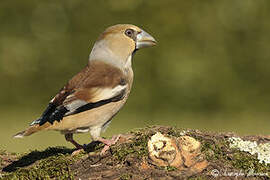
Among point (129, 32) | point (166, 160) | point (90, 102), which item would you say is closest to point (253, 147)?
point (166, 160)

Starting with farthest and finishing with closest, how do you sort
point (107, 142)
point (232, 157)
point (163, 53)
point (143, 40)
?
point (163, 53) < point (143, 40) < point (107, 142) < point (232, 157)

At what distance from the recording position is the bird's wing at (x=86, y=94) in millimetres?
6113

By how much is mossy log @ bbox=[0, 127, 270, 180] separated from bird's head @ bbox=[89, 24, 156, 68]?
3.66ft

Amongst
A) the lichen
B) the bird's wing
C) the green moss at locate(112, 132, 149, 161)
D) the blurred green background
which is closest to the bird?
the bird's wing

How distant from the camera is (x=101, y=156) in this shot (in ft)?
18.8

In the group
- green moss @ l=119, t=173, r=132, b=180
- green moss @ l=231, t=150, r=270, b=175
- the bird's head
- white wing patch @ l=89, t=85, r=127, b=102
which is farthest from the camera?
the bird's head

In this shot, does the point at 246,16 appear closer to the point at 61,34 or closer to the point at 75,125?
the point at 61,34

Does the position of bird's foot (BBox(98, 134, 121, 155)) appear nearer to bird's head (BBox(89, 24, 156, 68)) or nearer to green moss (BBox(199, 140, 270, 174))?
green moss (BBox(199, 140, 270, 174))

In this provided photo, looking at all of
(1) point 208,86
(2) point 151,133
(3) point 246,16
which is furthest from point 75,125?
(3) point 246,16

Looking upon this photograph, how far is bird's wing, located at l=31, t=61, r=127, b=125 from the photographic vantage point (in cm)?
611

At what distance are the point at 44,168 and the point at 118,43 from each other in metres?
1.93

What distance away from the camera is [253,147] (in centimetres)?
582

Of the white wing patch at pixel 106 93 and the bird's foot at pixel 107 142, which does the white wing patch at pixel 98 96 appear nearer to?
the white wing patch at pixel 106 93

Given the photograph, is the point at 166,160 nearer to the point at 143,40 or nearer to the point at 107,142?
the point at 107,142
